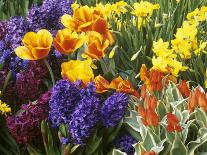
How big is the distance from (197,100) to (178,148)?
251mm

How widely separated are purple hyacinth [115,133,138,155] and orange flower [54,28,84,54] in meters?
0.50

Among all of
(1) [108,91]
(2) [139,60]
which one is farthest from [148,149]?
(2) [139,60]

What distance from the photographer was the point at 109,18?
306 centimetres

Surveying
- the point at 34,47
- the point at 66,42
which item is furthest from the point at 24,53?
the point at 66,42

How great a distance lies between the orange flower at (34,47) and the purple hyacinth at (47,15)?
16.7 inches

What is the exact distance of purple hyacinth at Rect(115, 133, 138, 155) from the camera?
2.17 meters

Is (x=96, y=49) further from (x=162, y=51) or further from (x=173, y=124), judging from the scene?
(x=173, y=124)

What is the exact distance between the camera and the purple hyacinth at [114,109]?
2.12m

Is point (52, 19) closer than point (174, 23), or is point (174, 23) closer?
point (52, 19)

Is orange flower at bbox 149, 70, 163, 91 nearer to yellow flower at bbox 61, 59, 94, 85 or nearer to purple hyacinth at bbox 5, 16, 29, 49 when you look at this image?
yellow flower at bbox 61, 59, 94, 85

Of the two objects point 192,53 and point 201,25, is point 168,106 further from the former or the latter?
point 201,25

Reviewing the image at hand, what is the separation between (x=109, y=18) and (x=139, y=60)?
0.40 m

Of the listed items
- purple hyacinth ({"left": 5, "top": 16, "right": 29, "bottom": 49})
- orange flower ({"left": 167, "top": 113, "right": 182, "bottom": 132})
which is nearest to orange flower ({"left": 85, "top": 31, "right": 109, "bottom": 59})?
purple hyacinth ({"left": 5, "top": 16, "right": 29, "bottom": 49})

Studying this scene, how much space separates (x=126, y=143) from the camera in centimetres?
217
